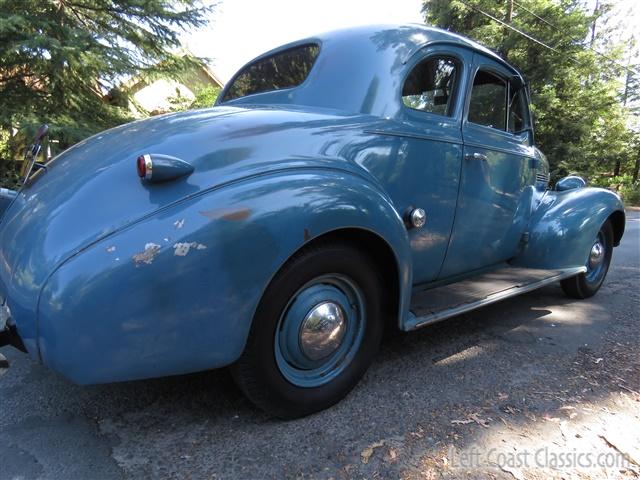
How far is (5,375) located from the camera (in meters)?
2.30

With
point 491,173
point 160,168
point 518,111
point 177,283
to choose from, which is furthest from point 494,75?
point 177,283

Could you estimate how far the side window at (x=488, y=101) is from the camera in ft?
9.69

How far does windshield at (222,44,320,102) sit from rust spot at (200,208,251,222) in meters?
1.34

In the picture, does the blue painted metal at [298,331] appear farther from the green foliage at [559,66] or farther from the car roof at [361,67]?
the green foliage at [559,66]

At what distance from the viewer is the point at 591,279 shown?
→ 398 centimetres

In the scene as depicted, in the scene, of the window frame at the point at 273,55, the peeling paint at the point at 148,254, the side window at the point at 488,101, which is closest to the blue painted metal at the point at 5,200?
the peeling paint at the point at 148,254

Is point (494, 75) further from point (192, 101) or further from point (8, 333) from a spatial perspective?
point (192, 101)

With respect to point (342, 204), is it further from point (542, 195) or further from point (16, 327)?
point (542, 195)

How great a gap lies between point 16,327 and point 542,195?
3.71 meters

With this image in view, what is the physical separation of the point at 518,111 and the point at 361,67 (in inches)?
70.7

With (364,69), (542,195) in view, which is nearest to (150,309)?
(364,69)

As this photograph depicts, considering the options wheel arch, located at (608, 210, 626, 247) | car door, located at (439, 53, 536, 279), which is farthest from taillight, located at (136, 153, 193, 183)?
wheel arch, located at (608, 210, 626, 247)

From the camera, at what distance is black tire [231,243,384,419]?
1753 millimetres

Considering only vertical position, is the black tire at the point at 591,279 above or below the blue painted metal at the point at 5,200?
below
